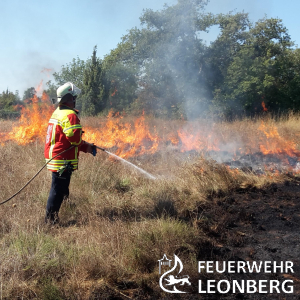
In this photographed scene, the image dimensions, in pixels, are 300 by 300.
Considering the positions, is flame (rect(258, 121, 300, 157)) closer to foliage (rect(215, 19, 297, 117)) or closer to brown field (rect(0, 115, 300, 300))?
brown field (rect(0, 115, 300, 300))

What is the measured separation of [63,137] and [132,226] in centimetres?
158

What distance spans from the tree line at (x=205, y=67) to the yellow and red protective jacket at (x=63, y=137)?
13.0m

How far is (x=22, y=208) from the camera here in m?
4.79

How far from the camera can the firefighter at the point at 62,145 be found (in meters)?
4.44

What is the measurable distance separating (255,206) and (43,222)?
3.48 m

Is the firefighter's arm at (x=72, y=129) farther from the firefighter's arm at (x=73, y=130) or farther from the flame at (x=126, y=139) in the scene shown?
the flame at (x=126, y=139)

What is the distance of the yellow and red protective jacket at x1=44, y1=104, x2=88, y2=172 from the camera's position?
443 cm

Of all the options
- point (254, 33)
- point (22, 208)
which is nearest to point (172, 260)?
point (22, 208)

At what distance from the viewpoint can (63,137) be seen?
4.51 meters

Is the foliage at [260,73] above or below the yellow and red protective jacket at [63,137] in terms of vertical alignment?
above

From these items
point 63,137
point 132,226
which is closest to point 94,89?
point 63,137

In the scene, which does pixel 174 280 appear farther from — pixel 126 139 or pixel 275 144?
pixel 275 144

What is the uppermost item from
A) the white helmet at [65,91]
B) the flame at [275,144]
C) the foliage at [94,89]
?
the foliage at [94,89]

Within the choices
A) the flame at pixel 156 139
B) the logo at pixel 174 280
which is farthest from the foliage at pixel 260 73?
the logo at pixel 174 280
